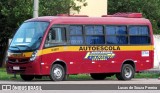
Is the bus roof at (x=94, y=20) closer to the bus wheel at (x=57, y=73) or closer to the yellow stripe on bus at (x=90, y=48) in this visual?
the yellow stripe on bus at (x=90, y=48)

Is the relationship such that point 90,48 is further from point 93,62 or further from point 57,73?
point 57,73

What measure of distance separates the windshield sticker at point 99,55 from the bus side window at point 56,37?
68.6 inches

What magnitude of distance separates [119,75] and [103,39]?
2.08m

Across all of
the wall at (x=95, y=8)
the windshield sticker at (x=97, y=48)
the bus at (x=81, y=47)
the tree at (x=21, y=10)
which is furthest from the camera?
the wall at (x=95, y=8)

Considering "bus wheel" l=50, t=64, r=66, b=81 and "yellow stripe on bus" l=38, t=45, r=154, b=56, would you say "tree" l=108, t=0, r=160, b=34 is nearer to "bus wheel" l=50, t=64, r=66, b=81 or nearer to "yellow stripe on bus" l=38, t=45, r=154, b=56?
"yellow stripe on bus" l=38, t=45, r=154, b=56

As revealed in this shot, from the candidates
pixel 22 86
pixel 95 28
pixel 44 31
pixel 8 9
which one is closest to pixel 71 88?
pixel 22 86

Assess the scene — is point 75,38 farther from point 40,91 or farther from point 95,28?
point 40,91

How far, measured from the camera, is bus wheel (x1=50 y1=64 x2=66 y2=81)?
2665 cm

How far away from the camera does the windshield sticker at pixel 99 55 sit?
28438 millimetres

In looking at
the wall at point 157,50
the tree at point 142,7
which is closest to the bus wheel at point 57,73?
the wall at point 157,50

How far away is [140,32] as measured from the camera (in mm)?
30375

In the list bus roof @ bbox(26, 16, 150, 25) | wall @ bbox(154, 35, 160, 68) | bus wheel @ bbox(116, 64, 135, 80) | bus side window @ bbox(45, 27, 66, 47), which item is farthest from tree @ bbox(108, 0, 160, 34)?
bus side window @ bbox(45, 27, 66, 47)

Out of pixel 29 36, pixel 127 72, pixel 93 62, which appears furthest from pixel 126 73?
pixel 29 36

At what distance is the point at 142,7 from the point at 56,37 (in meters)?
28.3
